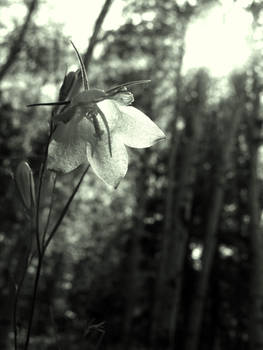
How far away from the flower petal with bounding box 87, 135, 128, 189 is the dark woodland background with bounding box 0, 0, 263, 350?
3092mm

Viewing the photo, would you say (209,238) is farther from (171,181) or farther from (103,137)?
(103,137)

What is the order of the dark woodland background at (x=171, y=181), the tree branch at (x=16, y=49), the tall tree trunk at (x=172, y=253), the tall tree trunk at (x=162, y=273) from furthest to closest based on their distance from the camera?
1. the tree branch at (x=16, y=49)
2. the tall tree trunk at (x=172, y=253)
3. the tall tree trunk at (x=162, y=273)
4. the dark woodland background at (x=171, y=181)

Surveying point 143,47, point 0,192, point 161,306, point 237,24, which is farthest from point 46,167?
point 0,192

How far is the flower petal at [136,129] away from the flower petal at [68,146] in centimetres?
8

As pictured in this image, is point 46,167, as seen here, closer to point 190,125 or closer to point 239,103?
point 239,103

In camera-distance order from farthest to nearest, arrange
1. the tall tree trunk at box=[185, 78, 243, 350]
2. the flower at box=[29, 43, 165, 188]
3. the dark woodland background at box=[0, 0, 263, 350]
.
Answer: the dark woodland background at box=[0, 0, 263, 350] → the tall tree trunk at box=[185, 78, 243, 350] → the flower at box=[29, 43, 165, 188]

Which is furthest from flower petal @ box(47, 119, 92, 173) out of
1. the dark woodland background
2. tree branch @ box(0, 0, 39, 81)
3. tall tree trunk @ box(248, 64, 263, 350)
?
tree branch @ box(0, 0, 39, 81)

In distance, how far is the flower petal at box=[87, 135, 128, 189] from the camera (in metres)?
0.92

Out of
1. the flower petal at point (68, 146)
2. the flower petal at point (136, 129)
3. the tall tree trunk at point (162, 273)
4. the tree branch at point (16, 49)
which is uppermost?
the tree branch at point (16, 49)

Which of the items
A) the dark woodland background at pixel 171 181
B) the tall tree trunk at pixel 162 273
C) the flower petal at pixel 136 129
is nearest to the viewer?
the flower petal at pixel 136 129

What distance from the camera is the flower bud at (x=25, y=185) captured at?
102cm

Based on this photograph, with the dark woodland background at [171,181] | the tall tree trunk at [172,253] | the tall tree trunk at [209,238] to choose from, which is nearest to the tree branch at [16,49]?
the dark woodland background at [171,181]

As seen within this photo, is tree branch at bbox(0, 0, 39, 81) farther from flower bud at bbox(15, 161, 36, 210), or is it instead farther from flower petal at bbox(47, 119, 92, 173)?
flower petal at bbox(47, 119, 92, 173)

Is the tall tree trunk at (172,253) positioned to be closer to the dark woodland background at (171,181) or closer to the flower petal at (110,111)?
the dark woodland background at (171,181)
